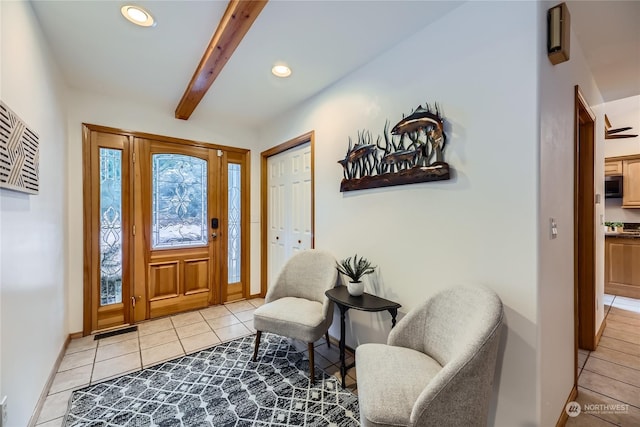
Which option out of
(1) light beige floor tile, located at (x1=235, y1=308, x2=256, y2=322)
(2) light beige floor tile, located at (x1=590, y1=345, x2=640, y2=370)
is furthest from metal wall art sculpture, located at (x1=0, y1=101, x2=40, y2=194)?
(2) light beige floor tile, located at (x1=590, y1=345, x2=640, y2=370)

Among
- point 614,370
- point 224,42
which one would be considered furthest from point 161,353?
point 614,370

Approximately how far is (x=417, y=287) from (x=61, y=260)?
9.90 ft

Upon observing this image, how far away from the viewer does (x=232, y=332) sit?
110 inches

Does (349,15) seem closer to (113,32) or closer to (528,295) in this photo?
(113,32)

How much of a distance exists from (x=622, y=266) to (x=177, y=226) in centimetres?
630

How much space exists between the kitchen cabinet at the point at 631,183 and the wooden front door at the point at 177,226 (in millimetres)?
6210

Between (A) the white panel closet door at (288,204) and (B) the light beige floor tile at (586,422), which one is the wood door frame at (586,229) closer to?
(B) the light beige floor tile at (586,422)

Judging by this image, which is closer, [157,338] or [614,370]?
[614,370]

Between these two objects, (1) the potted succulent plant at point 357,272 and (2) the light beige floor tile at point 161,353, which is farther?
(2) the light beige floor tile at point 161,353

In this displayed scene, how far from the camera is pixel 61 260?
2.37 m

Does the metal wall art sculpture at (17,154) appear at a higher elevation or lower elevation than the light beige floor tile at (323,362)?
higher

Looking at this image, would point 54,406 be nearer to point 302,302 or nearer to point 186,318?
point 186,318

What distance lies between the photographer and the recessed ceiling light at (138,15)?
1.65 meters

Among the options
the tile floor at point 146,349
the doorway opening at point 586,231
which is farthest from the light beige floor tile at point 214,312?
the doorway opening at point 586,231
